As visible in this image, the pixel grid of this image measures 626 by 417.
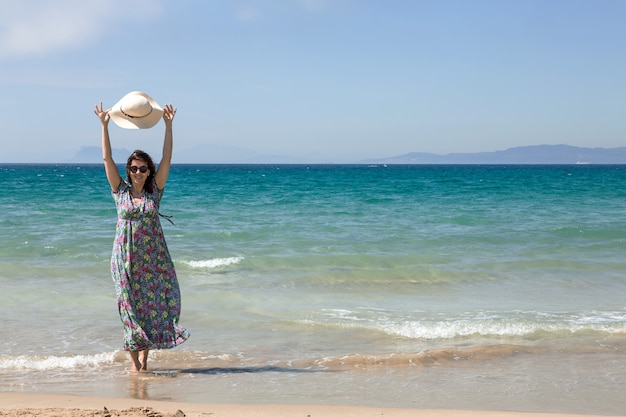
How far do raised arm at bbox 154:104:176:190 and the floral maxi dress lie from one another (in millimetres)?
87

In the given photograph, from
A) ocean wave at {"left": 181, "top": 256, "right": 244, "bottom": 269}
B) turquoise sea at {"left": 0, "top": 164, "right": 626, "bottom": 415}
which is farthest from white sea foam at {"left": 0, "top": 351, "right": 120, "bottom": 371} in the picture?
ocean wave at {"left": 181, "top": 256, "right": 244, "bottom": 269}

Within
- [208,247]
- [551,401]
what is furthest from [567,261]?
[551,401]

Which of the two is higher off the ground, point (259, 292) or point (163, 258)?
point (163, 258)

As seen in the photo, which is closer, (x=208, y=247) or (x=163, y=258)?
(x=163, y=258)

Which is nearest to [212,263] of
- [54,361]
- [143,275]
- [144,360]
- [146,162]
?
[54,361]

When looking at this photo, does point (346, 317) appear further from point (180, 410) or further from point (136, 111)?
point (180, 410)

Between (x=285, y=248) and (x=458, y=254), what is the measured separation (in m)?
3.14

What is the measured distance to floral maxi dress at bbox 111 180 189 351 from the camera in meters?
5.93

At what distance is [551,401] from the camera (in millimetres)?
5324

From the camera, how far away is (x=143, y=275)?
6.01 m

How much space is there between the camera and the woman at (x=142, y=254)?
5.93m

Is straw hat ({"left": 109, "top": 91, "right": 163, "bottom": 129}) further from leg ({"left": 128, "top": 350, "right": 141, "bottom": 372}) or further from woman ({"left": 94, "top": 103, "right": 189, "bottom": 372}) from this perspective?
leg ({"left": 128, "top": 350, "right": 141, "bottom": 372})

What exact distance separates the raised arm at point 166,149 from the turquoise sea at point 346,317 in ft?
5.01

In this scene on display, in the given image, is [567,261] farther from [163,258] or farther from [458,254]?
[163,258]
